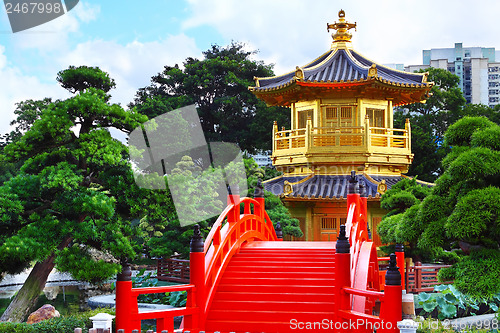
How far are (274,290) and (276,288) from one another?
4cm

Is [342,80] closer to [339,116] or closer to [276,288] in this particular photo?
[339,116]

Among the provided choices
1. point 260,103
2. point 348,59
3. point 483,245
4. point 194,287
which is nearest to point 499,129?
point 483,245

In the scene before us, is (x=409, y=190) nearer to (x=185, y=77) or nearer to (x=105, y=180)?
(x=105, y=180)

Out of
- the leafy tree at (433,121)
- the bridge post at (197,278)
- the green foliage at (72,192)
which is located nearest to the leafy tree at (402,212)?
the bridge post at (197,278)

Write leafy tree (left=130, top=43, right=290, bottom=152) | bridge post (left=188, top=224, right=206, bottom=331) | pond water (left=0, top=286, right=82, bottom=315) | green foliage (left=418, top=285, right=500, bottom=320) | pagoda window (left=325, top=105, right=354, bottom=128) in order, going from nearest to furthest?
1. bridge post (left=188, top=224, right=206, bottom=331)
2. green foliage (left=418, top=285, right=500, bottom=320)
3. pond water (left=0, top=286, right=82, bottom=315)
4. pagoda window (left=325, top=105, right=354, bottom=128)
5. leafy tree (left=130, top=43, right=290, bottom=152)

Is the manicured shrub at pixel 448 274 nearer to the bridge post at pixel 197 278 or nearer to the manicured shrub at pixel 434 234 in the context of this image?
the manicured shrub at pixel 434 234

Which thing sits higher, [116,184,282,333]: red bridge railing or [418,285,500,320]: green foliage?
[116,184,282,333]: red bridge railing

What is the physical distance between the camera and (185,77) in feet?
86.4

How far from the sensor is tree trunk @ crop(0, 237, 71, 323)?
9.96 meters

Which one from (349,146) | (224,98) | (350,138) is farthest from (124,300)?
(224,98)

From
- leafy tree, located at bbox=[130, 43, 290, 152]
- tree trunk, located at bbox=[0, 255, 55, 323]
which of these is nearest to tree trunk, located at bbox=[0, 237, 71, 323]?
tree trunk, located at bbox=[0, 255, 55, 323]

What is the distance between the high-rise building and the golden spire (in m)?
17.9

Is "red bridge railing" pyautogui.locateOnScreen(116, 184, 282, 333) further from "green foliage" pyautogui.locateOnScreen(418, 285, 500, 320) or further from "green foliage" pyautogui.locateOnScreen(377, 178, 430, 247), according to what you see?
"green foliage" pyautogui.locateOnScreen(418, 285, 500, 320)

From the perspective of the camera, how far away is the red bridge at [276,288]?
6208 mm
